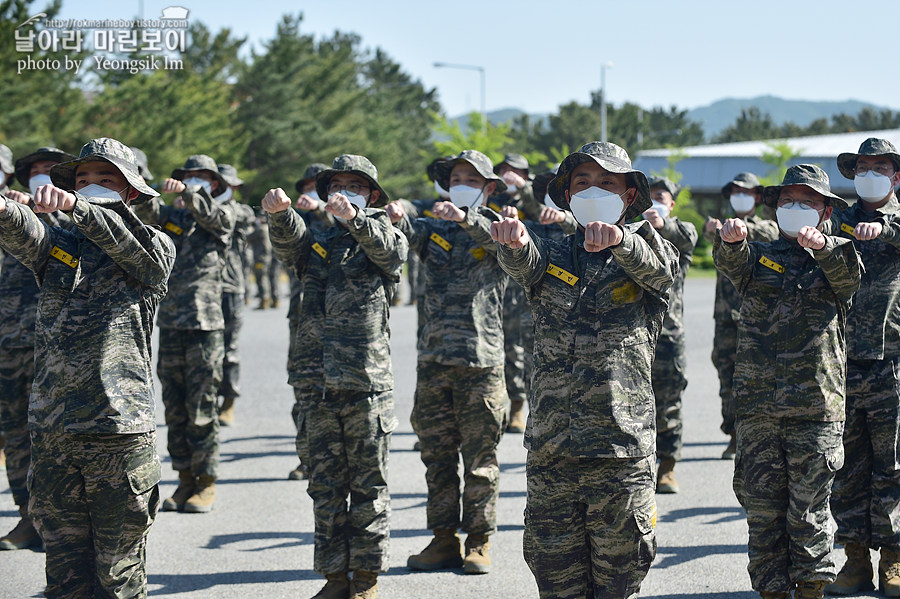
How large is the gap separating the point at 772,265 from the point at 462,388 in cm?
218

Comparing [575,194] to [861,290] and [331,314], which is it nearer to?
[331,314]

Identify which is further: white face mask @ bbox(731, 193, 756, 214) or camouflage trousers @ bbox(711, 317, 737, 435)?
white face mask @ bbox(731, 193, 756, 214)

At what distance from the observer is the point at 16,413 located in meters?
7.00

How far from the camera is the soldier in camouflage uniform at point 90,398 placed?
4641 millimetres

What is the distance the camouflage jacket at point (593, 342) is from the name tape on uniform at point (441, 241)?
213 cm

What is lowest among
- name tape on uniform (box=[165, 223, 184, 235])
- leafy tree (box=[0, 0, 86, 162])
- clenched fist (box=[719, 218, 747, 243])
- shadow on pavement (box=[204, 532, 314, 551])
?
shadow on pavement (box=[204, 532, 314, 551])

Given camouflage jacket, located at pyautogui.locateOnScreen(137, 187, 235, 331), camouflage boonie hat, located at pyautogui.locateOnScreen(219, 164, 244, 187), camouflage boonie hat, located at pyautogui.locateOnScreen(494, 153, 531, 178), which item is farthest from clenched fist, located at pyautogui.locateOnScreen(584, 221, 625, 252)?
camouflage boonie hat, located at pyautogui.locateOnScreen(494, 153, 531, 178)

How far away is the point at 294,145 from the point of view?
38438mm

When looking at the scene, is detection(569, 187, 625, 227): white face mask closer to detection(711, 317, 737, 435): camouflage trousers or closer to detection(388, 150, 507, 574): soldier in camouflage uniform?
detection(388, 150, 507, 574): soldier in camouflage uniform

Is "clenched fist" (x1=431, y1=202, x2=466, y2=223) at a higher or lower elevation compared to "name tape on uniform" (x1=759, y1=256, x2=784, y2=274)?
higher

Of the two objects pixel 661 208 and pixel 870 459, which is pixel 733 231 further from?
pixel 661 208

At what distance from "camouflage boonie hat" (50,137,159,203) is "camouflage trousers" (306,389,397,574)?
1.70 meters

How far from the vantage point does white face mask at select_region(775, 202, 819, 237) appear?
534 cm

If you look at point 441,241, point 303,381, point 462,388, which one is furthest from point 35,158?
point 462,388
